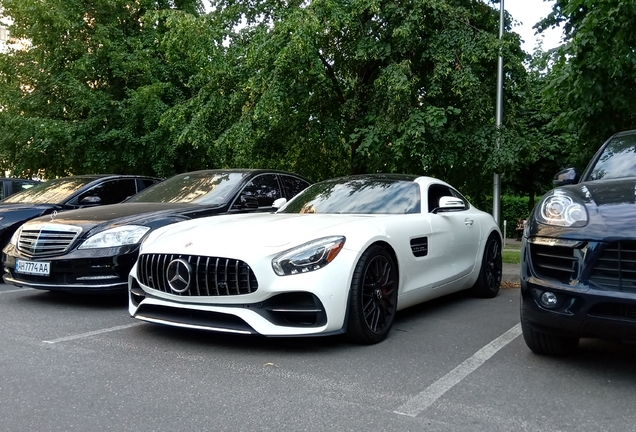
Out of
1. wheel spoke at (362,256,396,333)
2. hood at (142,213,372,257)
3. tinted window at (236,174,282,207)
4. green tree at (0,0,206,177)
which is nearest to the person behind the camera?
hood at (142,213,372,257)

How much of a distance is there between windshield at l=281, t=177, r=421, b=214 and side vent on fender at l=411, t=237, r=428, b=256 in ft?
1.11

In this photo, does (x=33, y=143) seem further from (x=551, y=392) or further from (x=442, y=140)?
(x=551, y=392)

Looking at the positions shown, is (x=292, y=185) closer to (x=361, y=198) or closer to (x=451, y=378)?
(x=361, y=198)

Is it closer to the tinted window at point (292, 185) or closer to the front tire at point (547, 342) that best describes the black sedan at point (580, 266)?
the front tire at point (547, 342)

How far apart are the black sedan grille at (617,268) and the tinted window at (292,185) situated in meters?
5.09

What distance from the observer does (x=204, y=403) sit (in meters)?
3.25

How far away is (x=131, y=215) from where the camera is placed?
6195 mm

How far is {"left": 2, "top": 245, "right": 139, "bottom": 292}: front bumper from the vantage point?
571cm

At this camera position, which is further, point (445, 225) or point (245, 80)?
point (245, 80)

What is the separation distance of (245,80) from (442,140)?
13.0 ft

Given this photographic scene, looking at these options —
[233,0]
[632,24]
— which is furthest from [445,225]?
[233,0]

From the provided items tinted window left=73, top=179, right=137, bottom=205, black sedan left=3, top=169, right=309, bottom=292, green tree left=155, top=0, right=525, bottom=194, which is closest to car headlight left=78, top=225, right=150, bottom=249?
black sedan left=3, top=169, right=309, bottom=292

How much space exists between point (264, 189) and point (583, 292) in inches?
190

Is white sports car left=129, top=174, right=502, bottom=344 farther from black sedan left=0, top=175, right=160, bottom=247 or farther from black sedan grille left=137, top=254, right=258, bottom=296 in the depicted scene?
black sedan left=0, top=175, right=160, bottom=247
